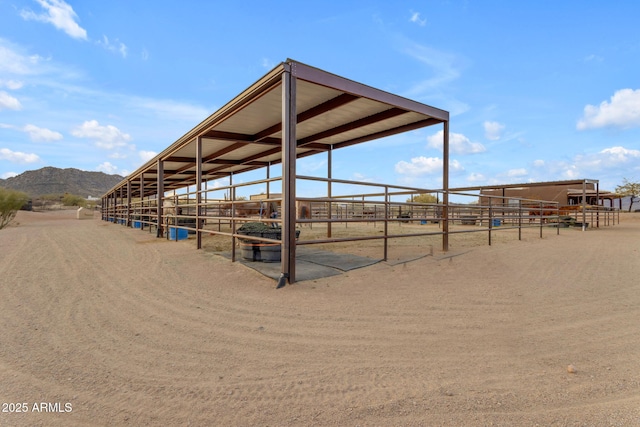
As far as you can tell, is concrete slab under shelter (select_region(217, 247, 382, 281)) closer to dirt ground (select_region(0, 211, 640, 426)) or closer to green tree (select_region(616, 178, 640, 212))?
dirt ground (select_region(0, 211, 640, 426))

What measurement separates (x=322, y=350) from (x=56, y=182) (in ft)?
350

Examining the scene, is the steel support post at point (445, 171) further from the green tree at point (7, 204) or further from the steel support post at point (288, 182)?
the green tree at point (7, 204)

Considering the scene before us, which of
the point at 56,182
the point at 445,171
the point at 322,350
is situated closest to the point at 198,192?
the point at 445,171

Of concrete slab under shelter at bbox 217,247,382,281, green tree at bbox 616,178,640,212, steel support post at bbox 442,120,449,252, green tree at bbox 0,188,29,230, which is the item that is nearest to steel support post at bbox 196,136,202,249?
concrete slab under shelter at bbox 217,247,382,281

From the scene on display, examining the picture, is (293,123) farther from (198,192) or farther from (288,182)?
(198,192)

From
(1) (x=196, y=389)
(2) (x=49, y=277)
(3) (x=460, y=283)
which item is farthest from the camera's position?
(2) (x=49, y=277)

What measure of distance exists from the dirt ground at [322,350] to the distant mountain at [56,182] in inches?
3792

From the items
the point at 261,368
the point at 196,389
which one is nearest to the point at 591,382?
the point at 261,368

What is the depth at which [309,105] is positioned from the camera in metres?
5.93

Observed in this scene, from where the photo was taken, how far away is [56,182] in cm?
8244

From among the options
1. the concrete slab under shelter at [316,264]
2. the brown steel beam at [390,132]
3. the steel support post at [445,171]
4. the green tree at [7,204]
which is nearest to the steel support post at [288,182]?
the concrete slab under shelter at [316,264]

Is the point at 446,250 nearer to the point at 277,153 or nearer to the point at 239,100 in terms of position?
the point at 239,100

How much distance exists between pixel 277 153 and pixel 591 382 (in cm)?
946

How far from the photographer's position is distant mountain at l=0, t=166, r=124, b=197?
79.4 meters
